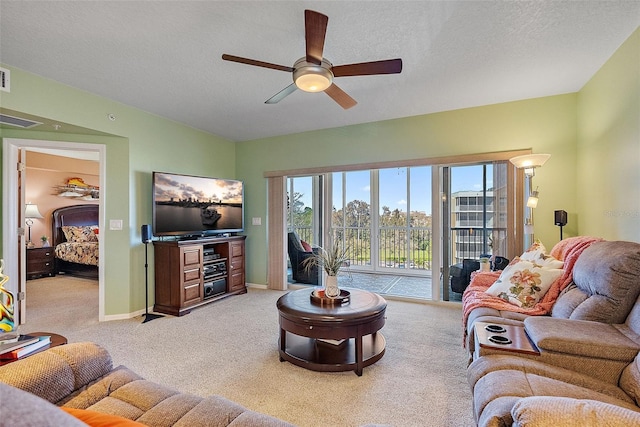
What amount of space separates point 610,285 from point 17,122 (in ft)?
16.7

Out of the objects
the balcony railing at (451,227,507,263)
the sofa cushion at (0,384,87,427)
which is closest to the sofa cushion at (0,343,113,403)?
the sofa cushion at (0,384,87,427)

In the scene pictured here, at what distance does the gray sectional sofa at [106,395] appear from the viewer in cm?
101

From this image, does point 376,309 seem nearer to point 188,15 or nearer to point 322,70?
point 322,70

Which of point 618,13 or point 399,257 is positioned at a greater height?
point 618,13

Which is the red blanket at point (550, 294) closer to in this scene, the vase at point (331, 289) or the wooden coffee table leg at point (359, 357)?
the wooden coffee table leg at point (359, 357)

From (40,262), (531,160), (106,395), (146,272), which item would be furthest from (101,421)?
(40,262)

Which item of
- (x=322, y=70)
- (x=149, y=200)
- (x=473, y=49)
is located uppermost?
(x=473, y=49)

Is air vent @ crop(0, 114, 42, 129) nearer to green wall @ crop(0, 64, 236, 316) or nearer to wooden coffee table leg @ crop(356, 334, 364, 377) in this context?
green wall @ crop(0, 64, 236, 316)

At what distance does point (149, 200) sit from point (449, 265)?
4104 millimetres

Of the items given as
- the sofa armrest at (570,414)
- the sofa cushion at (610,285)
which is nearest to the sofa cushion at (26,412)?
the sofa armrest at (570,414)

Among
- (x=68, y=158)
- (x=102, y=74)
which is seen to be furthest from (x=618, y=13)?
(x=68, y=158)

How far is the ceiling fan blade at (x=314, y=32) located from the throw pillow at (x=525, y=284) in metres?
2.30

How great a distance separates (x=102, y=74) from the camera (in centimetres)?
283

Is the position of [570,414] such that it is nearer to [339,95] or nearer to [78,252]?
[339,95]
